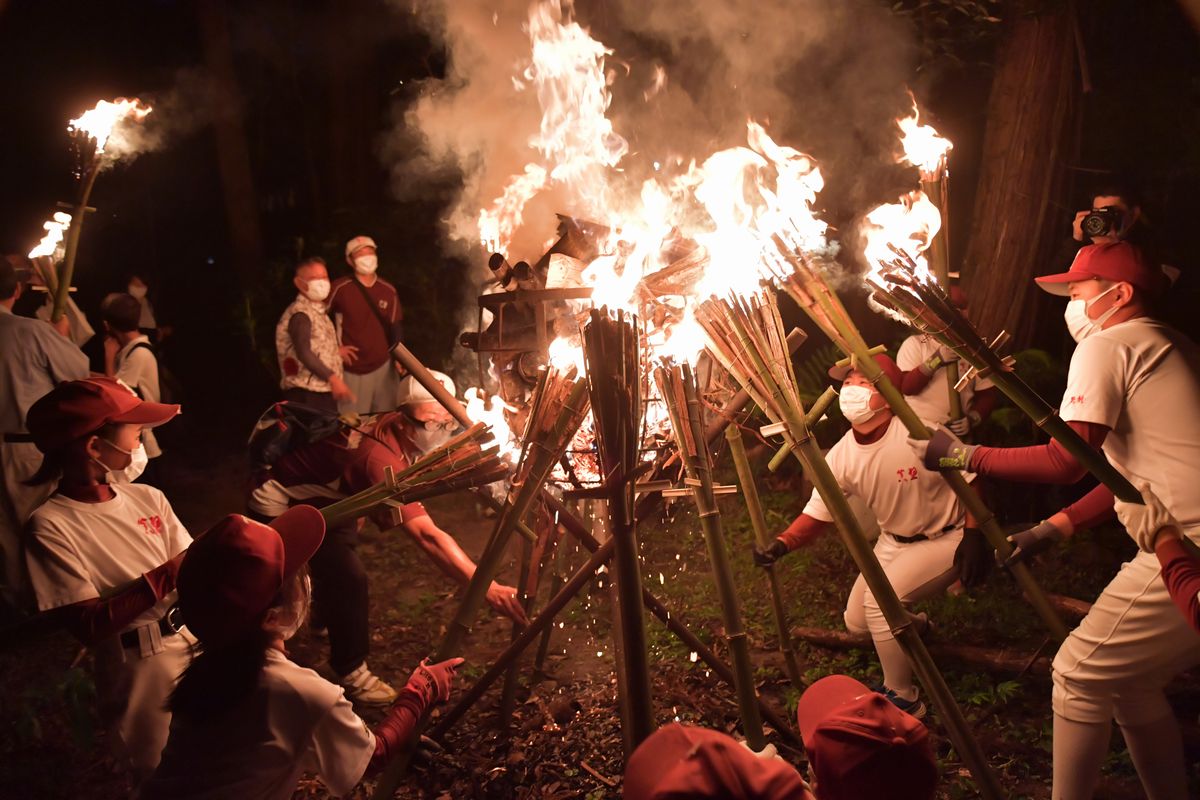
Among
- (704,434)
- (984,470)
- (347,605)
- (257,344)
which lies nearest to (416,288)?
(257,344)

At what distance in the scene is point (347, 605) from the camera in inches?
213

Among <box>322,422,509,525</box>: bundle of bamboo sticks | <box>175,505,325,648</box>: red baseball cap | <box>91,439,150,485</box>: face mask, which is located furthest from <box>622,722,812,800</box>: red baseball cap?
<box>91,439,150,485</box>: face mask

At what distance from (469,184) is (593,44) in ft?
6.34

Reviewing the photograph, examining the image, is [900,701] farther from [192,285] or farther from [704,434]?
[192,285]

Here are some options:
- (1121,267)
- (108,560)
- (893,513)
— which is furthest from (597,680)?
(1121,267)

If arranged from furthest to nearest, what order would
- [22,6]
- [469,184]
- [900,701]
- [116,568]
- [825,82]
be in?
[22,6] < [825,82] < [469,184] < [900,701] < [116,568]

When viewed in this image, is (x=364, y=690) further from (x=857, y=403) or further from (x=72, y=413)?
(x=857, y=403)

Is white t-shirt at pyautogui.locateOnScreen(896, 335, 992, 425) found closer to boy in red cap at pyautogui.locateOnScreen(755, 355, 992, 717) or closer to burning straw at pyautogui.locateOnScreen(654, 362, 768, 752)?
boy in red cap at pyautogui.locateOnScreen(755, 355, 992, 717)

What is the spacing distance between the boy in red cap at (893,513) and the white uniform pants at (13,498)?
606cm

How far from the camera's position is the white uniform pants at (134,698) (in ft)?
11.6

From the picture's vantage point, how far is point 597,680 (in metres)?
5.76

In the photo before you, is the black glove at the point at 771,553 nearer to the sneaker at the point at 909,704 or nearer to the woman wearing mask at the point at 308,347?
the sneaker at the point at 909,704

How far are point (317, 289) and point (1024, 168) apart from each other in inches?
282

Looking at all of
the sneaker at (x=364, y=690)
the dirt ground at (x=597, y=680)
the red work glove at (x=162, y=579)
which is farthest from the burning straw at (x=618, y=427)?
the sneaker at (x=364, y=690)
